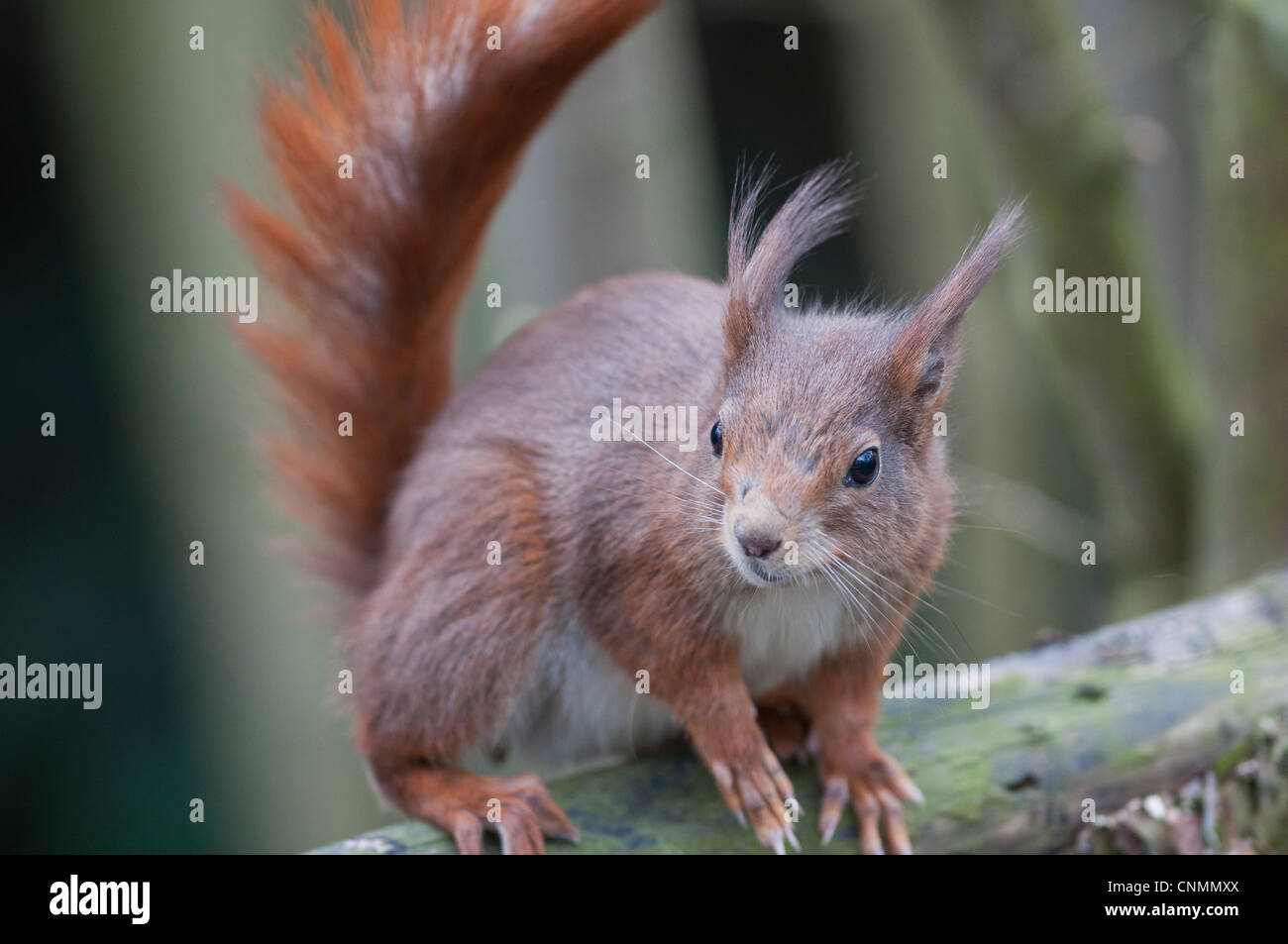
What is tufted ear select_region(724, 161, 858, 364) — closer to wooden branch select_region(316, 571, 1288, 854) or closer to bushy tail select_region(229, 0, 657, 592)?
bushy tail select_region(229, 0, 657, 592)

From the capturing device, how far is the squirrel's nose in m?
1.75

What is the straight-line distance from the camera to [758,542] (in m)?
1.76

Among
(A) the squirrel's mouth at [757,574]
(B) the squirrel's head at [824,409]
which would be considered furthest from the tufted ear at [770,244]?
(A) the squirrel's mouth at [757,574]

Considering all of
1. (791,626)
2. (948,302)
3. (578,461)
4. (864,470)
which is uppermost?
(948,302)

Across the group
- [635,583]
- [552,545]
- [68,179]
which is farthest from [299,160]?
[68,179]

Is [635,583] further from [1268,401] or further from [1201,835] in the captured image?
[1268,401]

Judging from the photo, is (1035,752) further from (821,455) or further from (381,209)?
(381,209)

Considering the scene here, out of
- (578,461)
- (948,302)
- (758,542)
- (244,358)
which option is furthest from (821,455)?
(244,358)

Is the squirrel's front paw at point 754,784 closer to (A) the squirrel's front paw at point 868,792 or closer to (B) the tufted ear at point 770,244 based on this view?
(A) the squirrel's front paw at point 868,792

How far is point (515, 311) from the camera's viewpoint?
3.52 metres

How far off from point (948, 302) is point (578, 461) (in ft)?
2.34

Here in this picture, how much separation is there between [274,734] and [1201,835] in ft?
9.43

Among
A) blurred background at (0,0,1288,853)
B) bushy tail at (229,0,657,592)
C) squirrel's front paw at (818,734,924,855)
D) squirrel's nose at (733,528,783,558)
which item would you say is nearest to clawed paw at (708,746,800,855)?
squirrel's front paw at (818,734,924,855)

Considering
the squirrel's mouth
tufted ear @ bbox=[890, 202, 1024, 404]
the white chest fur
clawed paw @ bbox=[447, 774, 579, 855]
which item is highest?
tufted ear @ bbox=[890, 202, 1024, 404]
